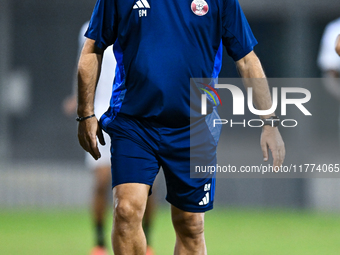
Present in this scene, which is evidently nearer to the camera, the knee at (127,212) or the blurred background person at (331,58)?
the knee at (127,212)

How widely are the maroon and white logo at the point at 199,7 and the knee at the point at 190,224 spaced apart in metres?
1.23

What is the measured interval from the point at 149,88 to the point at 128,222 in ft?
2.51

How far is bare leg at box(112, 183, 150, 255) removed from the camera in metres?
3.05

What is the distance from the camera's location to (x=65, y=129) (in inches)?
441

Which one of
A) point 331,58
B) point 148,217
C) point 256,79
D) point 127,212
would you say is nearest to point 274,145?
point 256,79

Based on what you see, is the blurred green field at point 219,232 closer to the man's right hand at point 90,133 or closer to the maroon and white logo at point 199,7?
the man's right hand at point 90,133

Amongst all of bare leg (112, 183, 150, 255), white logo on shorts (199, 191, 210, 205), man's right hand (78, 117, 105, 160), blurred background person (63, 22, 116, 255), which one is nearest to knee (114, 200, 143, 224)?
bare leg (112, 183, 150, 255)

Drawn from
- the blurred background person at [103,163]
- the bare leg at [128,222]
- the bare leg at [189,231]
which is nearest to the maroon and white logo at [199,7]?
the bare leg at [128,222]

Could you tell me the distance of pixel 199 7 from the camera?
3262 millimetres

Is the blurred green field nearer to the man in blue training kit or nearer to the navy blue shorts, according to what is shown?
the navy blue shorts

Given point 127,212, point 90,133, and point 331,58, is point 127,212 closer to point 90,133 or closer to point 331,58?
point 90,133

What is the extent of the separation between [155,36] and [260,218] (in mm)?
5319

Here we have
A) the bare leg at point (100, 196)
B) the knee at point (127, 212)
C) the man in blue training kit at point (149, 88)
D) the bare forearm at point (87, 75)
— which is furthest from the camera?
the bare leg at point (100, 196)

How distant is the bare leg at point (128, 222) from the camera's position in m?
3.05
